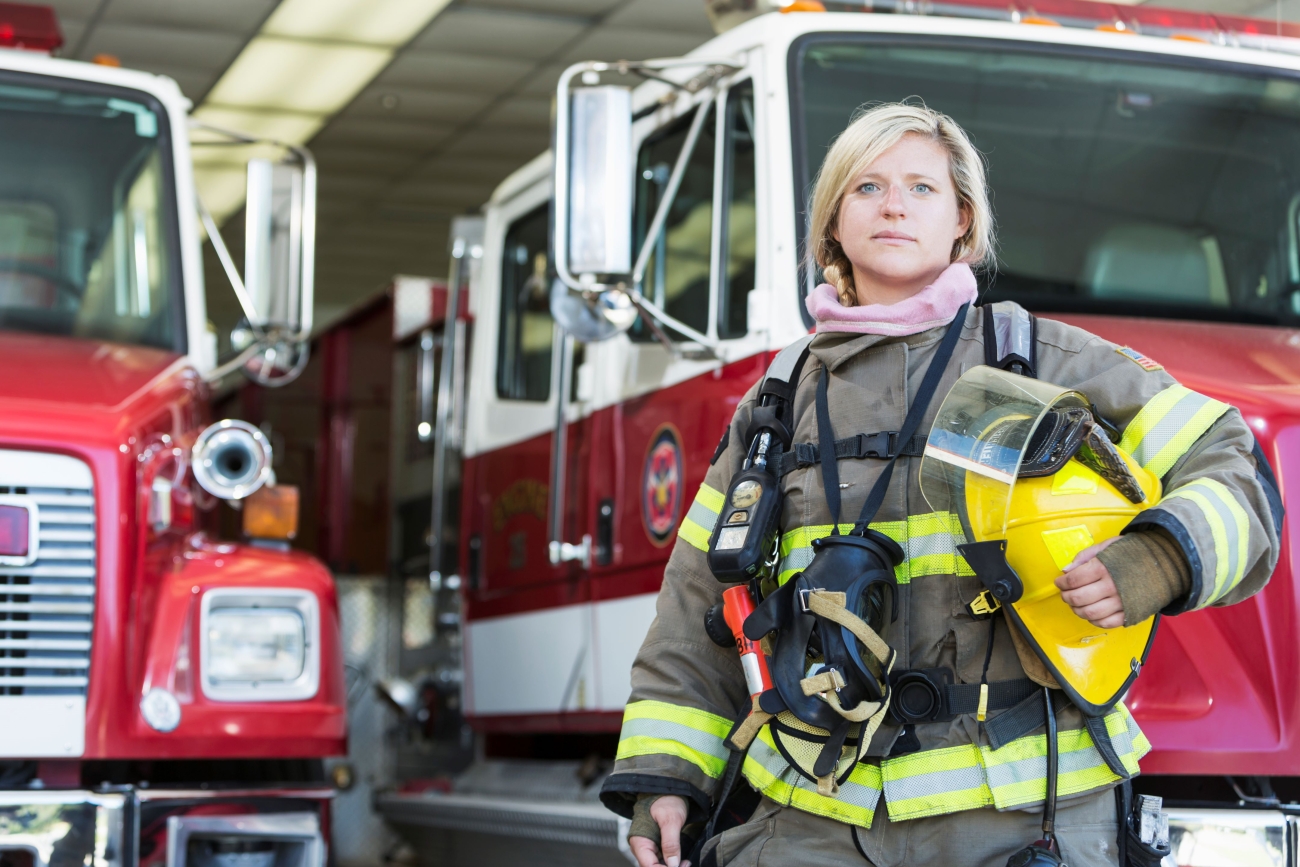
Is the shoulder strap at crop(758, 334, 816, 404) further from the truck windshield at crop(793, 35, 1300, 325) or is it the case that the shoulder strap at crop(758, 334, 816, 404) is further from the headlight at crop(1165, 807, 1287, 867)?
the truck windshield at crop(793, 35, 1300, 325)

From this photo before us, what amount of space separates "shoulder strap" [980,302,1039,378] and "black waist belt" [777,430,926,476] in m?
0.15

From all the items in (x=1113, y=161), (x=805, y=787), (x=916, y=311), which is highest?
(x=1113, y=161)

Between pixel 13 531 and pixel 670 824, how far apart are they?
2.04 m

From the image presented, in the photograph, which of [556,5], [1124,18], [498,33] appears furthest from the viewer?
[498,33]

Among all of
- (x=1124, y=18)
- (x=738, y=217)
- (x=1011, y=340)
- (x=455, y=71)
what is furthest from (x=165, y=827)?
(x=455, y=71)

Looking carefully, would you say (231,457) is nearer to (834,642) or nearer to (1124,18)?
(834,642)

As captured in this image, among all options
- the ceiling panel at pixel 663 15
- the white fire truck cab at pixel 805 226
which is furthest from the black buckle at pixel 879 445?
the ceiling panel at pixel 663 15

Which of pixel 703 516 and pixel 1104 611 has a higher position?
pixel 703 516

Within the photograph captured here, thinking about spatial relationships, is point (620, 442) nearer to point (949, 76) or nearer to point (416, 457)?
point (949, 76)

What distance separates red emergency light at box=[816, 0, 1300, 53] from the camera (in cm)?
442

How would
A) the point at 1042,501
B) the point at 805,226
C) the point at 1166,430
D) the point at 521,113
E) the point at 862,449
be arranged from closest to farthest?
the point at 1042,501, the point at 1166,430, the point at 862,449, the point at 805,226, the point at 521,113

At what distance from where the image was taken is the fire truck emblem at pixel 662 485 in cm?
432

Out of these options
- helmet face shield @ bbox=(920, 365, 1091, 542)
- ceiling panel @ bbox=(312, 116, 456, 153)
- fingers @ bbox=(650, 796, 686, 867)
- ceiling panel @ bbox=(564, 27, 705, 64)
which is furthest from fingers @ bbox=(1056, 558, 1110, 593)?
ceiling panel @ bbox=(312, 116, 456, 153)

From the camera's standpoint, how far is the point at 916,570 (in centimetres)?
230
